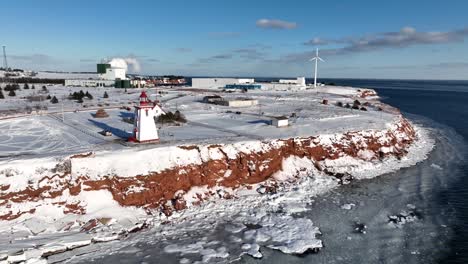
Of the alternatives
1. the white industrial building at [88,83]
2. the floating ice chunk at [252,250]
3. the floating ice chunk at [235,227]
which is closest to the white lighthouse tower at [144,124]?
the floating ice chunk at [235,227]

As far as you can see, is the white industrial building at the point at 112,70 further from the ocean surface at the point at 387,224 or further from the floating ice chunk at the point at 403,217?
the floating ice chunk at the point at 403,217

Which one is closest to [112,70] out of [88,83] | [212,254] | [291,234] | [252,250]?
[88,83]

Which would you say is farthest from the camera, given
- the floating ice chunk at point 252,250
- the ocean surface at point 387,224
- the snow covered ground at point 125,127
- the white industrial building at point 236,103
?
the white industrial building at point 236,103

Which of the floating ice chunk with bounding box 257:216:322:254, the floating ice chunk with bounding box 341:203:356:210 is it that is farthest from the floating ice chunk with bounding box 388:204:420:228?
the floating ice chunk with bounding box 257:216:322:254

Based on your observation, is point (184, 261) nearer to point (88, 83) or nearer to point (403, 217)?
point (403, 217)

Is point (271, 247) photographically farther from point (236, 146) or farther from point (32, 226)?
point (32, 226)

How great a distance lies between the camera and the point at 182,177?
22.6 metres

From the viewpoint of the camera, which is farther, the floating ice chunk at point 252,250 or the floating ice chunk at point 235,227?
the floating ice chunk at point 235,227

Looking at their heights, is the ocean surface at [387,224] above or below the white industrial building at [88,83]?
below

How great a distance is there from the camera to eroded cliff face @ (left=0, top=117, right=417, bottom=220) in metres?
19.2

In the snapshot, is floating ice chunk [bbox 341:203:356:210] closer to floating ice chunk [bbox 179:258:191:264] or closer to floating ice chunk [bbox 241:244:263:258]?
floating ice chunk [bbox 241:244:263:258]

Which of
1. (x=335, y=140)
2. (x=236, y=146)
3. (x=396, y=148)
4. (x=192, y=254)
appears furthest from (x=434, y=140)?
(x=192, y=254)

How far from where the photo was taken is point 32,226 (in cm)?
1767

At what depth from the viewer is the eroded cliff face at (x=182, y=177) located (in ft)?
63.0
